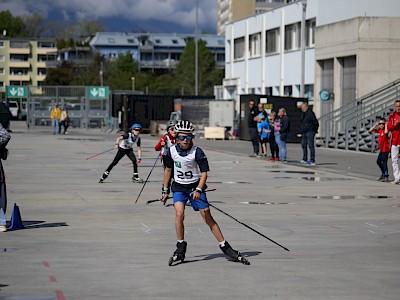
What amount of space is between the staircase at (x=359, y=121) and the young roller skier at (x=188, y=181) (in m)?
28.9

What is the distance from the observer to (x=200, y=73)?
131250 mm

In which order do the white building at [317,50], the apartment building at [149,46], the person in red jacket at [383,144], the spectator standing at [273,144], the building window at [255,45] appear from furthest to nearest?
1. the apartment building at [149,46]
2. the building window at [255,45]
3. the white building at [317,50]
4. the spectator standing at [273,144]
5. the person in red jacket at [383,144]

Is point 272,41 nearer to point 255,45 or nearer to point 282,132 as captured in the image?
point 255,45

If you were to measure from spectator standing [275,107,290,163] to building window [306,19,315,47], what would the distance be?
26889 mm

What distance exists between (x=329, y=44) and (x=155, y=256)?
41.1 metres

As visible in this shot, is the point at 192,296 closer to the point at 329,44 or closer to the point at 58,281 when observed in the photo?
the point at 58,281

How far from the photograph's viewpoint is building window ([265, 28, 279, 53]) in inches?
2625

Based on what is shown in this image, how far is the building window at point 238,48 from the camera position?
74.9m

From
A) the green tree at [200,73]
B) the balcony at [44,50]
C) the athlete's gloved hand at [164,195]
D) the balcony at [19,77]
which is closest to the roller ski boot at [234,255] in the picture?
the athlete's gloved hand at [164,195]

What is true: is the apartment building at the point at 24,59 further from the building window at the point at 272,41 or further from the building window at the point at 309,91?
the building window at the point at 309,91

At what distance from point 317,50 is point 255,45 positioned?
1828 cm

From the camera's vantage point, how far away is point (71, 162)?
32.6 m

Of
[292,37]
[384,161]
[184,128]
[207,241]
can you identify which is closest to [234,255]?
[184,128]

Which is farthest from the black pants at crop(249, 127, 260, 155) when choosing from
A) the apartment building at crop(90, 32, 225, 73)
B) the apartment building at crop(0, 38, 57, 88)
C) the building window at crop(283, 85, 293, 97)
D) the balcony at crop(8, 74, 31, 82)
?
the balcony at crop(8, 74, 31, 82)
